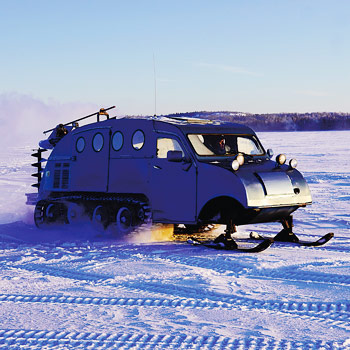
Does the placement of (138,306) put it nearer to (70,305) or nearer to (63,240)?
(70,305)

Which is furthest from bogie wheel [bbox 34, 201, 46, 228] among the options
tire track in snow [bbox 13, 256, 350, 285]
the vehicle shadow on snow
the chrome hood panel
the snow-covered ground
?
the chrome hood panel

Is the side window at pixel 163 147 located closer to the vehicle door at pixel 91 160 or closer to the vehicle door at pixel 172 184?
the vehicle door at pixel 172 184

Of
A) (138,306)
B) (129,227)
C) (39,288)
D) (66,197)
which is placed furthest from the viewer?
(66,197)

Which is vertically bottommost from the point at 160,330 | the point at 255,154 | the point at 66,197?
the point at 160,330

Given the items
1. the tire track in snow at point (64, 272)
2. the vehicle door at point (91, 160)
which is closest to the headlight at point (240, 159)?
the vehicle door at point (91, 160)

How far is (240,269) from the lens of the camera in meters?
8.76

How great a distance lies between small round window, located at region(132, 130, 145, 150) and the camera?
→ 11.3 m

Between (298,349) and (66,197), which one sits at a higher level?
(66,197)

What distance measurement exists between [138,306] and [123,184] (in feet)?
16.5

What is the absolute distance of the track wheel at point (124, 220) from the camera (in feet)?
37.1

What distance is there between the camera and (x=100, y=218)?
471 inches

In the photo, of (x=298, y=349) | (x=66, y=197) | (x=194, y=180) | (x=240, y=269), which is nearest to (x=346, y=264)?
(x=240, y=269)

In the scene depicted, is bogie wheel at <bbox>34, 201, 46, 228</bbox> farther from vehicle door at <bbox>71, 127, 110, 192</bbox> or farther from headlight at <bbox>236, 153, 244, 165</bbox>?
headlight at <bbox>236, 153, 244, 165</bbox>

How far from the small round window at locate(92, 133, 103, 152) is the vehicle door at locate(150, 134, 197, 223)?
1.57 m
